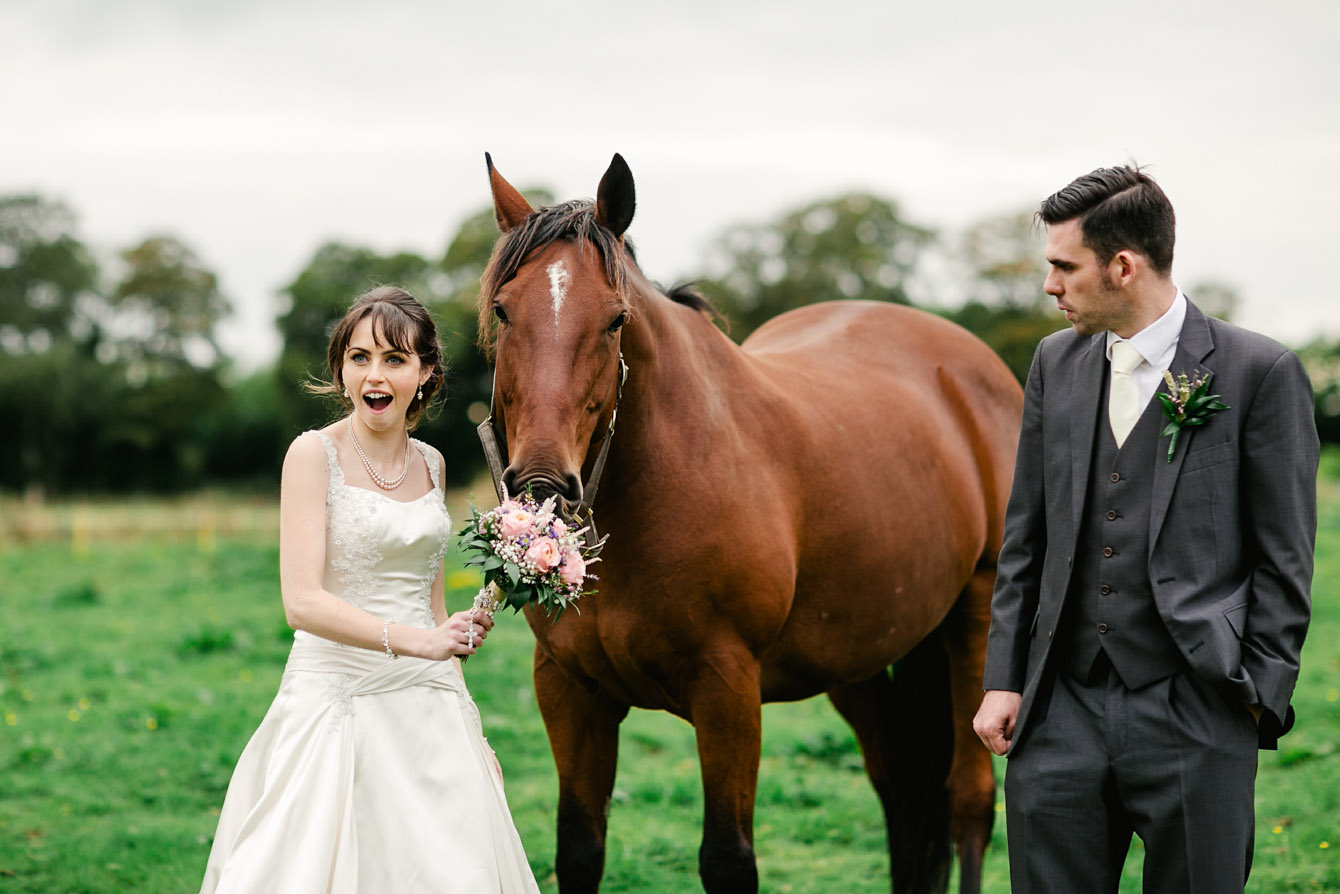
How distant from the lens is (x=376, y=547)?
3148 mm

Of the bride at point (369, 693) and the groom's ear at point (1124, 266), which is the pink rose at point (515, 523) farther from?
the groom's ear at point (1124, 266)

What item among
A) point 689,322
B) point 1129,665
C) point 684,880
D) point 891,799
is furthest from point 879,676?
point 1129,665

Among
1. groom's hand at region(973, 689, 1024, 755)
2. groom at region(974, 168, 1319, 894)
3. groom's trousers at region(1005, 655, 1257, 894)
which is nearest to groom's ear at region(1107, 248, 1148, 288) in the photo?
groom at region(974, 168, 1319, 894)

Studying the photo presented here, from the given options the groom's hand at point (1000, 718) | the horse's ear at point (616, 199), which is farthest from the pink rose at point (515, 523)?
the groom's hand at point (1000, 718)

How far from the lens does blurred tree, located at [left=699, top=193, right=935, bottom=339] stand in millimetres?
37594

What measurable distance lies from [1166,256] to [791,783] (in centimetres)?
497

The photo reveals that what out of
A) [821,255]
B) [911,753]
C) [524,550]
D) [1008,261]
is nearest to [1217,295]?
[1008,261]

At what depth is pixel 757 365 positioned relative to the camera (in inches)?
176

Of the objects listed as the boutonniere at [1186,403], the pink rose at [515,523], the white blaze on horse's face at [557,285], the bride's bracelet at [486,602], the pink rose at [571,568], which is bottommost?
the bride's bracelet at [486,602]

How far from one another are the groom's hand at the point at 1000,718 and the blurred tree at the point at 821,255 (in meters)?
33.9

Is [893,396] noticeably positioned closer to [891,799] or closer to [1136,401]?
[891,799]

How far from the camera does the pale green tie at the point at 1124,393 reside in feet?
9.00

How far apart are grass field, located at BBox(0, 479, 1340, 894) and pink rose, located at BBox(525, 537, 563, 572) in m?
3.04

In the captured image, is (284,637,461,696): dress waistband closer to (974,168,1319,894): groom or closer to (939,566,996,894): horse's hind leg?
(974,168,1319,894): groom
